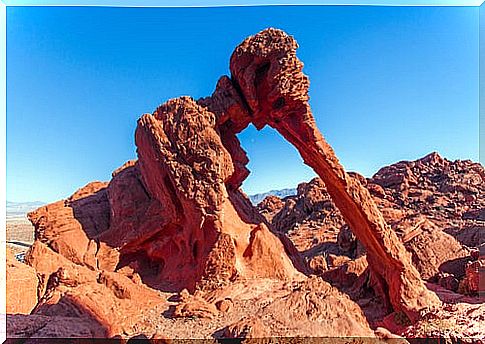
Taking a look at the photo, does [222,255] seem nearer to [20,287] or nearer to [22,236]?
[20,287]

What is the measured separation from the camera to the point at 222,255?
20.7 ft

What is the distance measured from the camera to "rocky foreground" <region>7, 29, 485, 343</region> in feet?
→ 15.8

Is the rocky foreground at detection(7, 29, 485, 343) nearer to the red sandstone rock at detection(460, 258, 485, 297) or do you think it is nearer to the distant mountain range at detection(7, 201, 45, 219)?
the red sandstone rock at detection(460, 258, 485, 297)

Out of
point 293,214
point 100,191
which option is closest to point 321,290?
point 100,191

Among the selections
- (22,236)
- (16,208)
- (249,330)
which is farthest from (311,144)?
(22,236)

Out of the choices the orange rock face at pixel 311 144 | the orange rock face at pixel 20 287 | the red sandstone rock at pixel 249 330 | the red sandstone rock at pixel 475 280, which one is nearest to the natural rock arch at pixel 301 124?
the orange rock face at pixel 311 144

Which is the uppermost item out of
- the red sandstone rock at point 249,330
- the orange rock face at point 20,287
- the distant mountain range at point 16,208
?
the distant mountain range at point 16,208

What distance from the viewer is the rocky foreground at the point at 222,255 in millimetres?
4824

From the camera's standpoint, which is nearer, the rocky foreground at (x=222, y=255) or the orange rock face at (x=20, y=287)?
the rocky foreground at (x=222, y=255)

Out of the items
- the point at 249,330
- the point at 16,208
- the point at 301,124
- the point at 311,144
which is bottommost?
the point at 249,330

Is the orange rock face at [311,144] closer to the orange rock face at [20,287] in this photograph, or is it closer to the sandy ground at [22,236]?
the orange rock face at [20,287]

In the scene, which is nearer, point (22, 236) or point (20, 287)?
point (20, 287)

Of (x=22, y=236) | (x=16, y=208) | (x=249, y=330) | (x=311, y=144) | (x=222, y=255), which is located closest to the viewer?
(x=249, y=330)

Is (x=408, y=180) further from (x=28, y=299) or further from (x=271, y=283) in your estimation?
(x=28, y=299)
